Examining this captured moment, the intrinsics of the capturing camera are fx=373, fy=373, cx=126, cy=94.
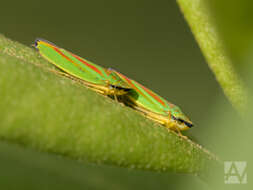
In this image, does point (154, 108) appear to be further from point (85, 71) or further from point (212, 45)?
point (212, 45)

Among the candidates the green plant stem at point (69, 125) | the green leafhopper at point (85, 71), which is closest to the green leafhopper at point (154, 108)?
the green leafhopper at point (85, 71)

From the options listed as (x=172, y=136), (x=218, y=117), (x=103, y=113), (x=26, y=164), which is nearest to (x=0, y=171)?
(x=26, y=164)

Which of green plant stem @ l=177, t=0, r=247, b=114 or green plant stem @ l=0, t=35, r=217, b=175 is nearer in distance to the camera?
green plant stem @ l=0, t=35, r=217, b=175

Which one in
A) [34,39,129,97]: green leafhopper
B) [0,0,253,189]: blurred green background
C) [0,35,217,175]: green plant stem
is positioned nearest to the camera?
[0,35,217,175]: green plant stem

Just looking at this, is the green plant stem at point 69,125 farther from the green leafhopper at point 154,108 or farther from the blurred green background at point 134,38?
the blurred green background at point 134,38

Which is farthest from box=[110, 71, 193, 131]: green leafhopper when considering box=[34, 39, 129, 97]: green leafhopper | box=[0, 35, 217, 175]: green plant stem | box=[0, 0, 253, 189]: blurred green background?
box=[0, 35, 217, 175]: green plant stem

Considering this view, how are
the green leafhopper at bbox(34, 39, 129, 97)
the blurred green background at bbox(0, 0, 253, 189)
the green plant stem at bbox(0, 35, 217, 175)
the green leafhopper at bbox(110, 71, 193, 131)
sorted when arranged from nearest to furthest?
1. the green plant stem at bbox(0, 35, 217, 175)
2. the green leafhopper at bbox(34, 39, 129, 97)
3. the green leafhopper at bbox(110, 71, 193, 131)
4. the blurred green background at bbox(0, 0, 253, 189)

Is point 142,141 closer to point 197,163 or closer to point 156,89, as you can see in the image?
point 197,163

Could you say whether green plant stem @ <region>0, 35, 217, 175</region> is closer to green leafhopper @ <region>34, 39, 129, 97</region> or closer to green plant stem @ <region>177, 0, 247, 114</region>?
green plant stem @ <region>177, 0, 247, 114</region>
